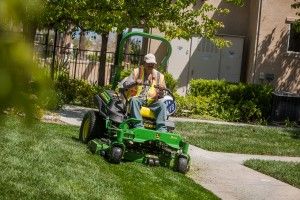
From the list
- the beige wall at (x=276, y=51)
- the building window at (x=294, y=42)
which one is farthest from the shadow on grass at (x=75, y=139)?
the building window at (x=294, y=42)

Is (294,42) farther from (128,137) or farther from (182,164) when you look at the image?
(128,137)

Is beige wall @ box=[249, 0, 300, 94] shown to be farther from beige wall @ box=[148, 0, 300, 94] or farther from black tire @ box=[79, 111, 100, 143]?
A: black tire @ box=[79, 111, 100, 143]

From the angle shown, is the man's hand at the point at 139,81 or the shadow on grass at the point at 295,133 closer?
the man's hand at the point at 139,81

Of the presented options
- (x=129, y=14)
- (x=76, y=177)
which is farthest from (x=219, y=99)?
(x=76, y=177)

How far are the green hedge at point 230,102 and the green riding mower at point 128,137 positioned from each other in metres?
9.31

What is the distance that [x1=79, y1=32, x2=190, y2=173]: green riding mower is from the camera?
820 centimetres

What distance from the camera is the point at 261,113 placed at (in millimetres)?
18938

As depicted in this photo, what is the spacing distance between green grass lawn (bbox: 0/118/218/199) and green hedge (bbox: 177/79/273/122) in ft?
34.5

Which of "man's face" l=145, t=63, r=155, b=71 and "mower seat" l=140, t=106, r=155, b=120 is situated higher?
"man's face" l=145, t=63, r=155, b=71

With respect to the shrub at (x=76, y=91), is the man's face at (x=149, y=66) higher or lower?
higher

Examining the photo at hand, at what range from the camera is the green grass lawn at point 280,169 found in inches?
352

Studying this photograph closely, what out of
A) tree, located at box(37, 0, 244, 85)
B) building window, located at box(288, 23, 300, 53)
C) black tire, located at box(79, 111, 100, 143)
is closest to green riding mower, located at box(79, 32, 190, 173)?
black tire, located at box(79, 111, 100, 143)

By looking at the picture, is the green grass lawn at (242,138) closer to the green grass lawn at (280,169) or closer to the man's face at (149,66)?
the green grass lawn at (280,169)

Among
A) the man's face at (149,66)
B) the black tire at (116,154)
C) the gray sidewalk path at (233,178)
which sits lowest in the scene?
the gray sidewalk path at (233,178)
